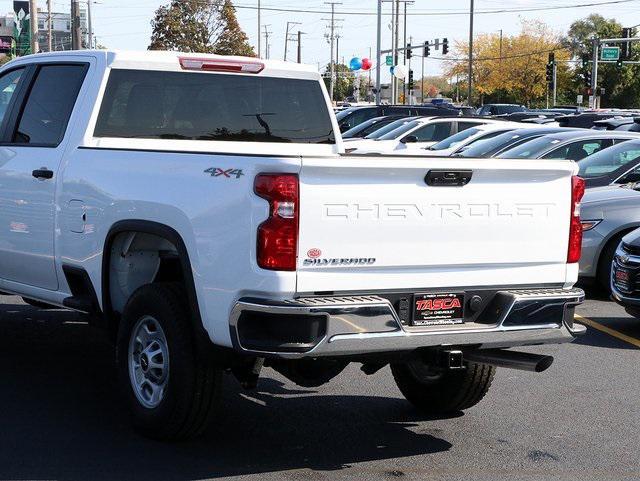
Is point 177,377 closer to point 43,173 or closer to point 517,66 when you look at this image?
point 43,173

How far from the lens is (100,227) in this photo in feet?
22.2

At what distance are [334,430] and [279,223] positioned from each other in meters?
1.82

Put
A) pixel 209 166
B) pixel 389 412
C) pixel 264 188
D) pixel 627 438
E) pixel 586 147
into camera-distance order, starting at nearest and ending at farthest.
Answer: pixel 264 188 < pixel 209 166 < pixel 627 438 < pixel 389 412 < pixel 586 147

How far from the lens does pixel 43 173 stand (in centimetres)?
738

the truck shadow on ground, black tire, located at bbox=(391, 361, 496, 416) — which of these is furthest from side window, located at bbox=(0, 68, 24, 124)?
black tire, located at bbox=(391, 361, 496, 416)

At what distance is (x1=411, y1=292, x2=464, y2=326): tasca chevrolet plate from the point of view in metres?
5.84

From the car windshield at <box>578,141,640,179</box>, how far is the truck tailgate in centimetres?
808

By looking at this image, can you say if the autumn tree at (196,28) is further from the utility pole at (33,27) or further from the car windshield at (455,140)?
the car windshield at (455,140)

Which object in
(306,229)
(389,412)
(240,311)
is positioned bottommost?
(389,412)

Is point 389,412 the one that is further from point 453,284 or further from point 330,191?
point 330,191

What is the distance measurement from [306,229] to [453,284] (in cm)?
92

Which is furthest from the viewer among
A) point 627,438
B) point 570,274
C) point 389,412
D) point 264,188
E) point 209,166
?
point 389,412

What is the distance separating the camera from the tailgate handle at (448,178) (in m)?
5.83

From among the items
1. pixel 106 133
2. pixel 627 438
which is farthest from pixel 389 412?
pixel 106 133
